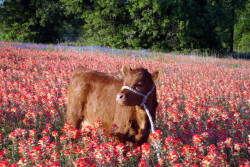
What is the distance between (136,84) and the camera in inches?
107

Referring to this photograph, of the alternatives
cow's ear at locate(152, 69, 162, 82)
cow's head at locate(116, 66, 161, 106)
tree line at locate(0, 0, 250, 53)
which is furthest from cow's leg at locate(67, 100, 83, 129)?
tree line at locate(0, 0, 250, 53)

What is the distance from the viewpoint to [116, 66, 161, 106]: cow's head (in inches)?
97.9

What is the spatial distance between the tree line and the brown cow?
20.6 metres

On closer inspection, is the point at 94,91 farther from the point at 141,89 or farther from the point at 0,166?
the point at 0,166

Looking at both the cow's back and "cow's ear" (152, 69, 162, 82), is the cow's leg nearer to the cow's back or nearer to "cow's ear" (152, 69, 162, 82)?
the cow's back

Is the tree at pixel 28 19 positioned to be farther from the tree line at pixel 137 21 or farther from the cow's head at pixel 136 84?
the cow's head at pixel 136 84

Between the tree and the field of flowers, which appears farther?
the tree

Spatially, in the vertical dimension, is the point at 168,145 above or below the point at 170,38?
below

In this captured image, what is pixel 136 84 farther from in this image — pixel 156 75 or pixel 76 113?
pixel 76 113

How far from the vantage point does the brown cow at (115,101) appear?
109 inches

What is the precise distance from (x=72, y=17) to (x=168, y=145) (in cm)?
3769

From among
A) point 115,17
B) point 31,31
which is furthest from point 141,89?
point 31,31

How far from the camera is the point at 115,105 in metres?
3.21

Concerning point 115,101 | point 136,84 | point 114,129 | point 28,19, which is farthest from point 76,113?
point 28,19
